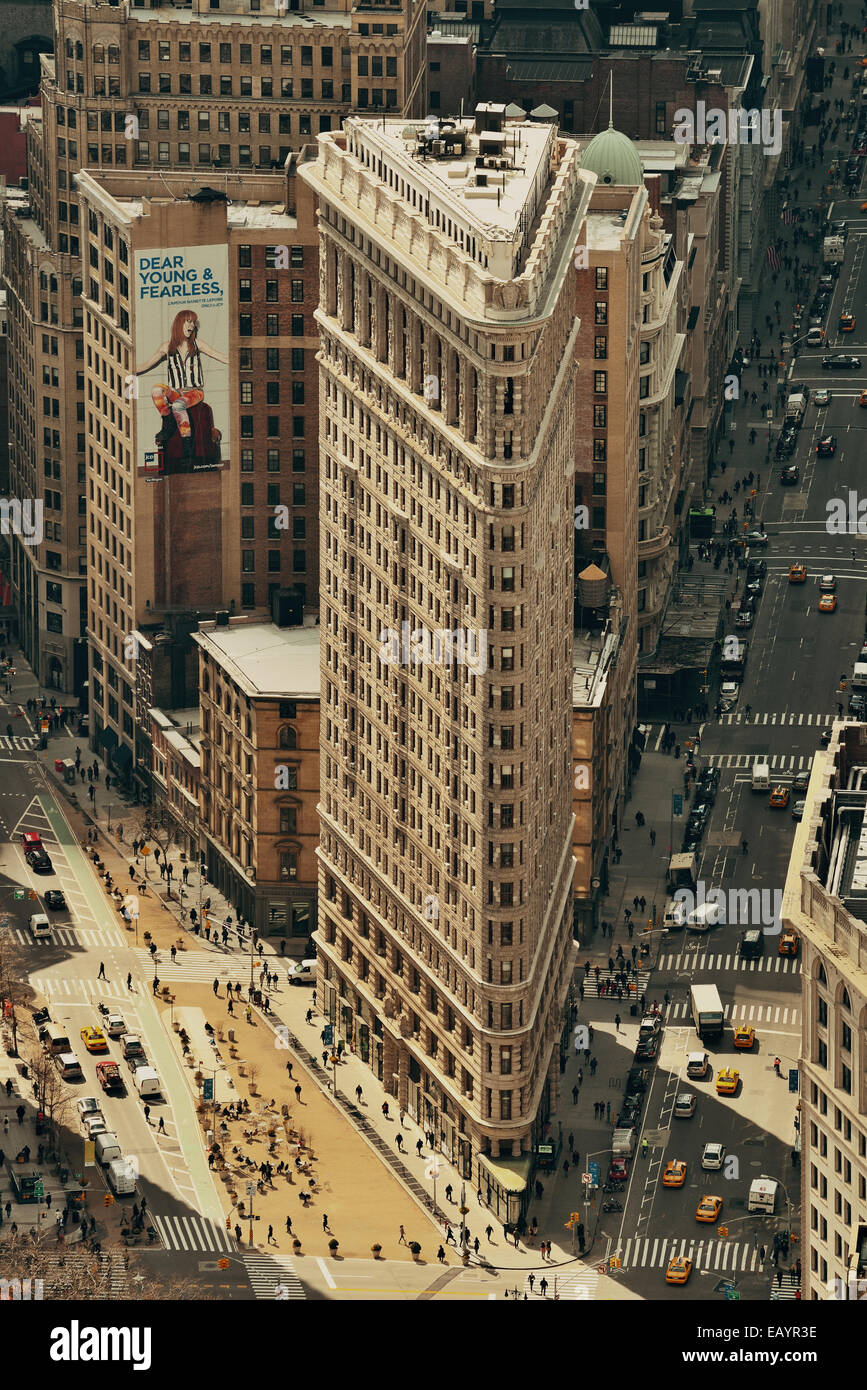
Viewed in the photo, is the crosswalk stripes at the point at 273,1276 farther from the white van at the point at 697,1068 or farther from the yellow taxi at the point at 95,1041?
the white van at the point at 697,1068

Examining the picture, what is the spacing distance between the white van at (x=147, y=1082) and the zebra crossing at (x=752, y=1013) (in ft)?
123

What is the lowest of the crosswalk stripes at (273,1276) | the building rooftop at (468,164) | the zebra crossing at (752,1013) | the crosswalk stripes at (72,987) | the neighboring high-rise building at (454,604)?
the crosswalk stripes at (72,987)

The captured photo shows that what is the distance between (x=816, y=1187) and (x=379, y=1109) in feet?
242

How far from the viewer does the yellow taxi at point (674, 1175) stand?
168500 millimetres

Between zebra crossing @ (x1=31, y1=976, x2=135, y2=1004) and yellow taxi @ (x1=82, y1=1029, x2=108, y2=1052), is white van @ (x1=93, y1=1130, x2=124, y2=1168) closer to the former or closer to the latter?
yellow taxi @ (x1=82, y1=1029, x2=108, y2=1052)

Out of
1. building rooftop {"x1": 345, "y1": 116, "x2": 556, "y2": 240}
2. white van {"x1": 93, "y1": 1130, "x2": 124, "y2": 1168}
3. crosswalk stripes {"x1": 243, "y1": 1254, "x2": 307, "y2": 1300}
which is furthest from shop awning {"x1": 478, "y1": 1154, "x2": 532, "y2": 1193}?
building rooftop {"x1": 345, "y1": 116, "x2": 556, "y2": 240}

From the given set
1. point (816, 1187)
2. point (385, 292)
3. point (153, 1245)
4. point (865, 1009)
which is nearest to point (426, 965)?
point (153, 1245)

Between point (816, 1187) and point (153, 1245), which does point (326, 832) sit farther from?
point (816, 1187)

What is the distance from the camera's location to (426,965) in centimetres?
17475

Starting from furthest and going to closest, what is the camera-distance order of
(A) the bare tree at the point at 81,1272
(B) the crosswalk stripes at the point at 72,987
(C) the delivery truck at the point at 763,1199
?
(B) the crosswalk stripes at the point at 72,987
(C) the delivery truck at the point at 763,1199
(A) the bare tree at the point at 81,1272

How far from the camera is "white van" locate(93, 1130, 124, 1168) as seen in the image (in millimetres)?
171375

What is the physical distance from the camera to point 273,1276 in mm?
157625

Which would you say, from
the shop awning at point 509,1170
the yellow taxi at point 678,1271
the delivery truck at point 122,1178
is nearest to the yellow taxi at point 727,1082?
the shop awning at point 509,1170
